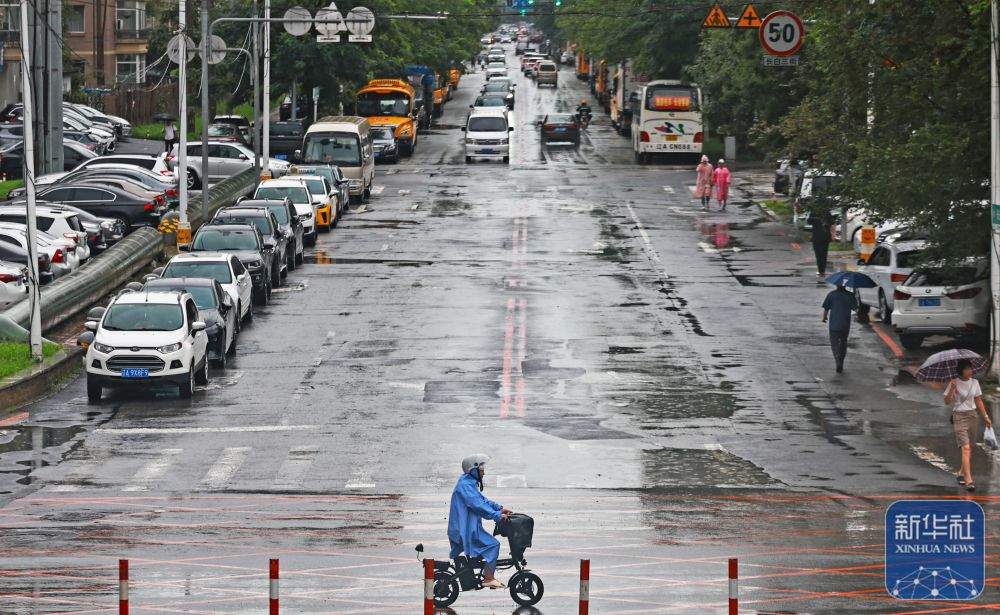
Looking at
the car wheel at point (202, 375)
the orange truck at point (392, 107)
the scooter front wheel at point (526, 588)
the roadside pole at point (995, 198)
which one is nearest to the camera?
the scooter front wheel at point (526, 588)

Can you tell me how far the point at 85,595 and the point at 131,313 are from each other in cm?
1316

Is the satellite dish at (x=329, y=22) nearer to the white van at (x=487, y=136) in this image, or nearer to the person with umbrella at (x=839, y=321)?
the white van at (x=487, y=136)

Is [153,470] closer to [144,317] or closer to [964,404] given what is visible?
[144,317]

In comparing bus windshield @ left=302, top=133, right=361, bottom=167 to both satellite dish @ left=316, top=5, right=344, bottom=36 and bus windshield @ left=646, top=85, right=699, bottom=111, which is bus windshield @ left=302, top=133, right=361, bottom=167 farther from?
bus windshield @ left=646, top=85, right=699, bottom=111

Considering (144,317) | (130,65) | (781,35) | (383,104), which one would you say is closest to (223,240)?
(144,317)

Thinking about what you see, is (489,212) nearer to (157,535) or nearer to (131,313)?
(131,313)

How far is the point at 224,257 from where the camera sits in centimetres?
3275

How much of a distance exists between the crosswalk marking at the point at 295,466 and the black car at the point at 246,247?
1287 cm

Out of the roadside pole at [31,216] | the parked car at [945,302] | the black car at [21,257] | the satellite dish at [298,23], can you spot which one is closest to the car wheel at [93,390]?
the roadside pole at [31,216]

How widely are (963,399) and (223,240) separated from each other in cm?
1972

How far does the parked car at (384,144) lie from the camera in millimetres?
67750

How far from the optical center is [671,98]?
6762cm

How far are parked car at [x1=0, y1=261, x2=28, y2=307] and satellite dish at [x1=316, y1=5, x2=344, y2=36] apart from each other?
874 inches

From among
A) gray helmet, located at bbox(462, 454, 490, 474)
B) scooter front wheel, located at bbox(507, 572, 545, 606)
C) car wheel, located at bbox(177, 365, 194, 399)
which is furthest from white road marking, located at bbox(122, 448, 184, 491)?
scooter front wheel, located at bbox(507, 572, 545, 606)
